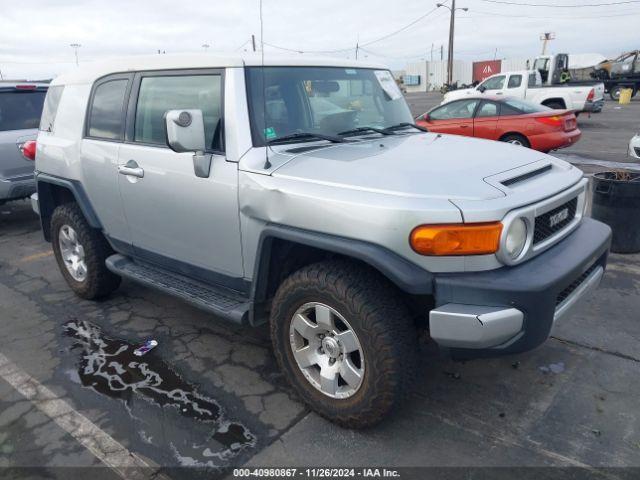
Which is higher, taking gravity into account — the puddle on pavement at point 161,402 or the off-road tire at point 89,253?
the off-road tire at point 89,253

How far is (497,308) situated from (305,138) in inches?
61.2

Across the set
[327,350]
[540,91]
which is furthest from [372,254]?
[540,91]

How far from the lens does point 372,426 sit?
108 inches

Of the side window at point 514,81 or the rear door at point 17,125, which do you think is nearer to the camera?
the rear door at point 17,125

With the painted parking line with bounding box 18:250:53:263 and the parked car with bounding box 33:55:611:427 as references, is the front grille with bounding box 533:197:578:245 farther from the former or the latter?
the painted parking line with bounding box 18:250:53:263

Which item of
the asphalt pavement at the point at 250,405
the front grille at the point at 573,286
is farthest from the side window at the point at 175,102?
the front grille at the point at 573,286

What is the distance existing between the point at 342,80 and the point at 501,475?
261cm

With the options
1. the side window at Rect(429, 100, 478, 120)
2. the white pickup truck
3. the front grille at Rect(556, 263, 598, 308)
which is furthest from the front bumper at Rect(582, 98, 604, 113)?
the front grille at Rect(556, 263, 598, 308)

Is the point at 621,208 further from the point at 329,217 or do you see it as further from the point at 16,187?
the point at 16,187

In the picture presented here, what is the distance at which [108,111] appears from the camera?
13.0ft

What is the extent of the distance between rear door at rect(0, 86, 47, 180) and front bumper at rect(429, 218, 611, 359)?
6337 mm

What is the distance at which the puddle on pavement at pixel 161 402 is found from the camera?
107 inches

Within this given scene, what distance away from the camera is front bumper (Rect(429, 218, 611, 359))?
2254mm

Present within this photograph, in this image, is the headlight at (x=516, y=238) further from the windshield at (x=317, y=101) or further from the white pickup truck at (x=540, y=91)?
the white pickup truck at (x=540, y=91)
